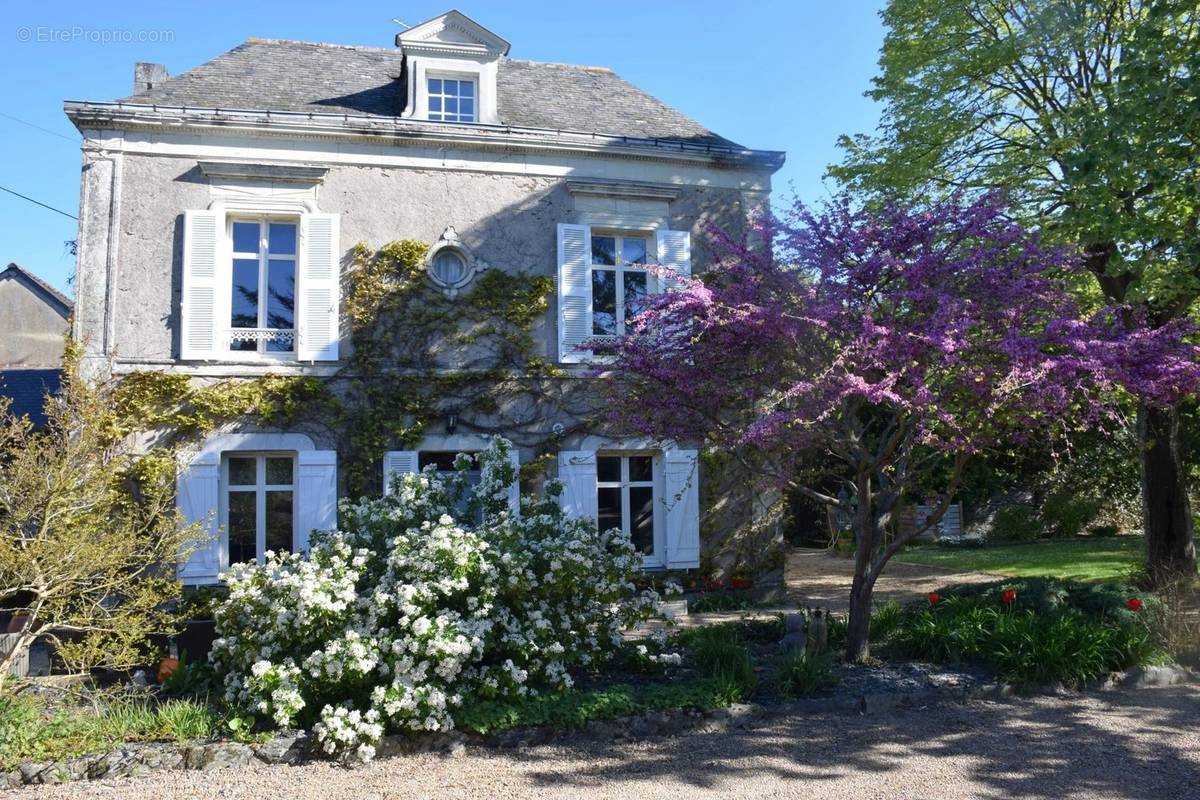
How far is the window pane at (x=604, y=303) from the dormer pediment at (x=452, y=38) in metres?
3.05

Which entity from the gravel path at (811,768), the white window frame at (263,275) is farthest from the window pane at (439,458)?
the gravel path at (811,768)

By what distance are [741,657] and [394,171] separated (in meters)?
7.02

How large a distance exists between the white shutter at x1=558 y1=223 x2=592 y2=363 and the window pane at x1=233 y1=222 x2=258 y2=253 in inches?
138

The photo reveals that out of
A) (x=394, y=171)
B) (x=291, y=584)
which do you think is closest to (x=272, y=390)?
(x=394, y=171)

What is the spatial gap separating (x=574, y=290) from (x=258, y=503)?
433cm

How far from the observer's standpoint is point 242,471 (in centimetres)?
1007

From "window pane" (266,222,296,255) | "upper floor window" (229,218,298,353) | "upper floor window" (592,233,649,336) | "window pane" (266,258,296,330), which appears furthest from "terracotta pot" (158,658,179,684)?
"upper floor window" (592,233,649,336)

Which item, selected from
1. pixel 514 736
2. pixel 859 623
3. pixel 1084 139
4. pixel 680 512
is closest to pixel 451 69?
pixel 680 512

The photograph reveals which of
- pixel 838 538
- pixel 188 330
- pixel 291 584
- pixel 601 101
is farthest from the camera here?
pixel 838 538

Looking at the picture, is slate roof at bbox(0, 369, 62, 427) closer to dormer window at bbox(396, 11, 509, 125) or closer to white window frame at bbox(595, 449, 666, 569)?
dormer window at bbox(396, 11, 509, 125)

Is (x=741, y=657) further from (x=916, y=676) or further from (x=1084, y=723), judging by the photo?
(x=1084, y=723)

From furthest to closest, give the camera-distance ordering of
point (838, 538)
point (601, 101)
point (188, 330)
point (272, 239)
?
Answer: point (838, 538) < point (601, 101) < point (272, 239) < point (188, 330)

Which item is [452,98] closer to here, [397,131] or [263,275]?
[397,131]

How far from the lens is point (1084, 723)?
5.71 meters
